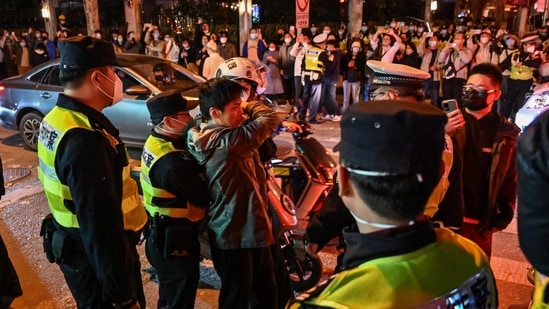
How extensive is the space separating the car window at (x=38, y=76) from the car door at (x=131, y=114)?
5.00 feet

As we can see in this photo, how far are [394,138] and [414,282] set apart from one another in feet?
1.22

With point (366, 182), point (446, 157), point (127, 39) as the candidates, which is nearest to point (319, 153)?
point (446, 157)

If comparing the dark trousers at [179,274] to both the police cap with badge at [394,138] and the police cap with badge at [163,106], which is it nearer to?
the police cap with badge at [163,106]

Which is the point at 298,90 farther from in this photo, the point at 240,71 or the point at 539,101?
the point at 240,71

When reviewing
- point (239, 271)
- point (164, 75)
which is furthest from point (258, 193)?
point (164, 75)

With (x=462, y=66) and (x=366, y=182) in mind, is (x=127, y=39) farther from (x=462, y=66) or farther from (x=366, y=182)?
(x=366, y=182)

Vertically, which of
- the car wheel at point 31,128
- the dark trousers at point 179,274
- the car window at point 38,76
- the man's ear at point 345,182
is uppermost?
the man's ear at point 345,182

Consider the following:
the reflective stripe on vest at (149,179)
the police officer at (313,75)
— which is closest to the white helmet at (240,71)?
Answer: the reflective stripe on vest at (149,179)

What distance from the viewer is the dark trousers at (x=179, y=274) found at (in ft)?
9.68

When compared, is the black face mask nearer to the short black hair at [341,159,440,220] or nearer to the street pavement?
the street pavement

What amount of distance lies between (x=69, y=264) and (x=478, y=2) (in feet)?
123

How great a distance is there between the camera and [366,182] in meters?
1.39

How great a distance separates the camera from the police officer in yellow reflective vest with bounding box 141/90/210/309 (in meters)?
2.86

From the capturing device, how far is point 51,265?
4.47 meters
